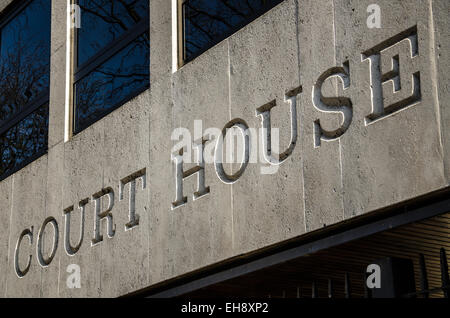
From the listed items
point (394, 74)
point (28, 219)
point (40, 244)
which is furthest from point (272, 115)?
point (28, 219)

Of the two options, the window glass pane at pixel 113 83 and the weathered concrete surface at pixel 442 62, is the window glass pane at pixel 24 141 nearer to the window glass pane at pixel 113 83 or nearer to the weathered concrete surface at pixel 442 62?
the window glass pane at pixel 113 83

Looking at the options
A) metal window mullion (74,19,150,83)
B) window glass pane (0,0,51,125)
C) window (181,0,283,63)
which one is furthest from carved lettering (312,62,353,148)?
window glass pane (0,0,51,125)

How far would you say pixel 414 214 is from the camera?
6.05 metres

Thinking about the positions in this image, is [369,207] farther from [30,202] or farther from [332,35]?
[30,202]

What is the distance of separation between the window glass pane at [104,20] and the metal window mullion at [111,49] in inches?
2.4

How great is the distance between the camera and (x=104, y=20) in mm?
9836

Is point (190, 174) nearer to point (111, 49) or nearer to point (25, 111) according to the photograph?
point (111, 49)

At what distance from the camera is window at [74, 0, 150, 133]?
30.1 feet

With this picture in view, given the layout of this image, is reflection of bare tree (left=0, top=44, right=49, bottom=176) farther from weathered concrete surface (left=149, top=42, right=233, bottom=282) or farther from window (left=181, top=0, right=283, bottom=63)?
window (left=181, top=0, right=283, bottom=63)

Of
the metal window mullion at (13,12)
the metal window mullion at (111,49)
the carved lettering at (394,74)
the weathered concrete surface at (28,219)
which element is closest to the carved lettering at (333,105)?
the carved lettering at (394,74)

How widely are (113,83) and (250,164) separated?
8.84ft

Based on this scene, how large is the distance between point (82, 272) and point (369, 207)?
3.85 meters

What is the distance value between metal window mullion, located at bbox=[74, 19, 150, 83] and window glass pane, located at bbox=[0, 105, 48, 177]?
83 cm
